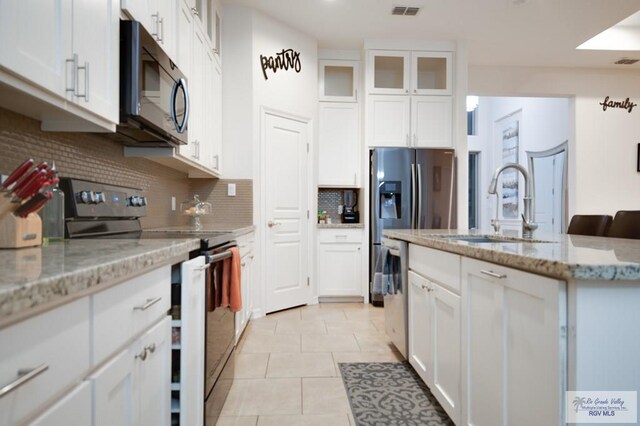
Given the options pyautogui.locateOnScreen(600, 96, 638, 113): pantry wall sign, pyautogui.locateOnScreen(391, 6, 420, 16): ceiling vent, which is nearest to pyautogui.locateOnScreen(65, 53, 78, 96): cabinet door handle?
pyautogui.locateOnScreen(391, 6, 420, 16): ceiling vent

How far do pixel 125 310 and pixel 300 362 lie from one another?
184 cm

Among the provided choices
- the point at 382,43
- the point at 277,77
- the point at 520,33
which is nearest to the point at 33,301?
the point at 277,77

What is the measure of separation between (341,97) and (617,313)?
3927mm

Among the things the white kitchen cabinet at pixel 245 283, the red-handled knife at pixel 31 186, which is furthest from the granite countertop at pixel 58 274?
the white kitchen cabinet at pixel 245 283

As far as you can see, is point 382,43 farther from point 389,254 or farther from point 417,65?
point 389,254

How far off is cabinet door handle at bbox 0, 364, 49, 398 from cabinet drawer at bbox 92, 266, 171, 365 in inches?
6.7

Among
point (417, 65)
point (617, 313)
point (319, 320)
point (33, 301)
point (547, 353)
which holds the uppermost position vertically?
point (417, 65)

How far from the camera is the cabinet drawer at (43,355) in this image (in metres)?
0.49

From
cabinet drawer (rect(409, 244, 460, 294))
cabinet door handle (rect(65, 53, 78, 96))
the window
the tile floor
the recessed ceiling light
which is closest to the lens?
cabinet door handle (rect(65, 53, 78, 96))

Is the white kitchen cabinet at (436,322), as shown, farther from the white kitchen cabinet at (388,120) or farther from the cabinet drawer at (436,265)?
the white kitchen cabinet at (388,120)

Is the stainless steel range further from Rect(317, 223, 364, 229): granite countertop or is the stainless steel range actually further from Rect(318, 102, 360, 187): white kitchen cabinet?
Rect(318, 102, 360, 187): white kitchen cabinet

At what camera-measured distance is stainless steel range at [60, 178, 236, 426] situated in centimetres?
151

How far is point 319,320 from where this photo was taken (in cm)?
354

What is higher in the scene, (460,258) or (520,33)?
(520,33)
